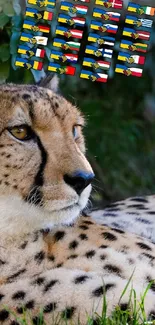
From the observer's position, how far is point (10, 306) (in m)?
2.52

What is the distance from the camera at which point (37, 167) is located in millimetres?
2654

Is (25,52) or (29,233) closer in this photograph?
(29,233)

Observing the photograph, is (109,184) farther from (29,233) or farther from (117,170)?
(29,233)

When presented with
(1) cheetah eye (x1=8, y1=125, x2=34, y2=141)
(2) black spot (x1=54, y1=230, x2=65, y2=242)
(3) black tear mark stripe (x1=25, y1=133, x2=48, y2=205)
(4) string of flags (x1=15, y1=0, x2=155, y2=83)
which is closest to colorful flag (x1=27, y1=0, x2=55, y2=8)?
(4) string of flags (x1=15, y1=0, x2=155, y2=83)

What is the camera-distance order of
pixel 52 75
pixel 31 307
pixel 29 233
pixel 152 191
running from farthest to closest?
1. pixel 152 191
2. pixel 52 75
3. pixel 29 233
4. pixel 31 307

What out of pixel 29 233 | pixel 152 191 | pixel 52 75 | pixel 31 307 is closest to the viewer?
pixel 31 307

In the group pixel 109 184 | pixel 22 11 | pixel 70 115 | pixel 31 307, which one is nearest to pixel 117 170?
pixel 109 184

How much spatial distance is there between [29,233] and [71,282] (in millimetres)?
249

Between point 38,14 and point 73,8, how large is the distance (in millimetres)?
170

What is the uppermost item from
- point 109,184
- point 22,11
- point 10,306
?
point 22,11

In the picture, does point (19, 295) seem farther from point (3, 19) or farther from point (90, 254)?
point (3, 19)

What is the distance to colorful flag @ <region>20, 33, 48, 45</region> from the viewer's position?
3.22 metres

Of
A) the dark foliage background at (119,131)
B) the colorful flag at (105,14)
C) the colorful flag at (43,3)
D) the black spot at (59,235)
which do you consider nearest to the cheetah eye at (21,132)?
the black spot at (59,235)

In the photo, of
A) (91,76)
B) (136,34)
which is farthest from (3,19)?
(136,34)
